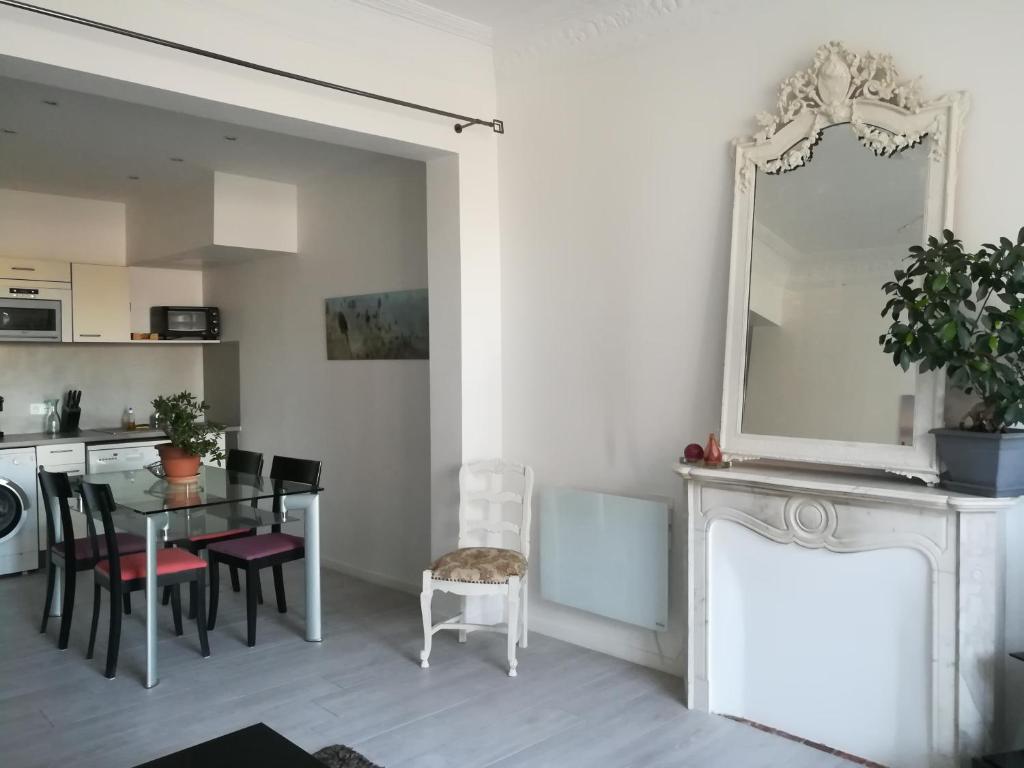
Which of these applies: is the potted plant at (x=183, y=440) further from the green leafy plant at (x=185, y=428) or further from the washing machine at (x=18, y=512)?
the washing machine at (x=18, y=512)

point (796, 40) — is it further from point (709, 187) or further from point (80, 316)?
point (80, 316)

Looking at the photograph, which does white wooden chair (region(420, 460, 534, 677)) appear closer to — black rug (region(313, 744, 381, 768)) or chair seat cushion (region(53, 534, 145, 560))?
black rug (region(313, 744, 381, 768))

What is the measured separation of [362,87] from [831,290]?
219 cm

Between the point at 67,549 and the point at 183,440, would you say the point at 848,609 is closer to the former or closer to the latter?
the point at 183,440

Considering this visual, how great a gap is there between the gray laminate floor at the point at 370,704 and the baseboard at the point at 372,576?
594mm

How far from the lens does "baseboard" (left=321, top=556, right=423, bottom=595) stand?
4948mm

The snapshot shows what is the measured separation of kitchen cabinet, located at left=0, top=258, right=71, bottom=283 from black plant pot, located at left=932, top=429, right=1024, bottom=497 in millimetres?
5851

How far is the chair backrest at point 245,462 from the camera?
4.67 metres

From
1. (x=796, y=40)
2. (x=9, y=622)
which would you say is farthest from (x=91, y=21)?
(x=9, y=622)

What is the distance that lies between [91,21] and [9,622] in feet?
10.9

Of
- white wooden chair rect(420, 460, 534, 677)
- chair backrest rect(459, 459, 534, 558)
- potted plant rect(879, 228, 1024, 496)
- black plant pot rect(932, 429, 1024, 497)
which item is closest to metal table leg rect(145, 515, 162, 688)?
white wooden chair rect(420, 460, 534, 677)

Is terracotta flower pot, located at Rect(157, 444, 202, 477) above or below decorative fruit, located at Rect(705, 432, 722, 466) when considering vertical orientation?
below

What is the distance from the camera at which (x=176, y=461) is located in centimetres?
417

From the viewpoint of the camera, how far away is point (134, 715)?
3240mm
